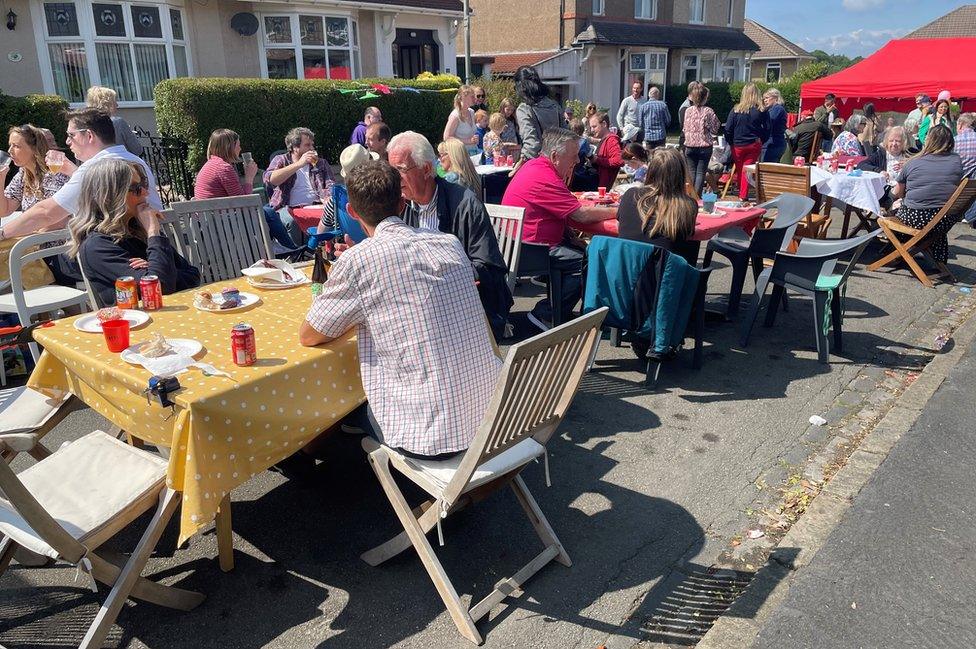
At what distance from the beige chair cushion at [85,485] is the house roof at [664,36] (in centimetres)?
2623

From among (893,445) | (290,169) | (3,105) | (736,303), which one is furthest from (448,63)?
(893,445)

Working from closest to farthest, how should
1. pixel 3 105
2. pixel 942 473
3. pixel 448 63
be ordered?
1. pixel 942 473
2. pixel 3 105
3. pixel 448 63

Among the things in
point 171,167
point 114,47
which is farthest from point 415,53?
point 171,167

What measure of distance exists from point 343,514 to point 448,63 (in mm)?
19355

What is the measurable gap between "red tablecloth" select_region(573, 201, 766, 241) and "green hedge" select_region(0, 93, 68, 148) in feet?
31.2

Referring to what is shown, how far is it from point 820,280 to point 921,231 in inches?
105

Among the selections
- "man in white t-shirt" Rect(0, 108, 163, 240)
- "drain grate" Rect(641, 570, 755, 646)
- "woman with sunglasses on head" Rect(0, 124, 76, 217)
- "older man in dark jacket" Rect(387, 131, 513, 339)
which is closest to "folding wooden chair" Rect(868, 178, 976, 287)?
"older man in dark jacket" Rect(387, 131, 513, 339)

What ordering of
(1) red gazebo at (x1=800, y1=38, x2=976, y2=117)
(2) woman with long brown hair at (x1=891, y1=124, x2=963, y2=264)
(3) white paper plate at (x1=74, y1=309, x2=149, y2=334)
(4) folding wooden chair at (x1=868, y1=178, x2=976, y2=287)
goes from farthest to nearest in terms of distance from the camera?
1. (1) red gazebo at (x1=800, y1=38, x2=976, y2=117)
2. (2) woman with long brown hair at (x1=891, y1=124, x2=963, y2=264)
3. (4) folding wooden chair at (x1=868, y1=178, x2=976, y2=287)
4. (3) white paper plate at (x1=74, y1=309, x2=149, y2=334)

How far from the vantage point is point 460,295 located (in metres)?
2.65

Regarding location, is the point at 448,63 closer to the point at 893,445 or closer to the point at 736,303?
the point at 736,303

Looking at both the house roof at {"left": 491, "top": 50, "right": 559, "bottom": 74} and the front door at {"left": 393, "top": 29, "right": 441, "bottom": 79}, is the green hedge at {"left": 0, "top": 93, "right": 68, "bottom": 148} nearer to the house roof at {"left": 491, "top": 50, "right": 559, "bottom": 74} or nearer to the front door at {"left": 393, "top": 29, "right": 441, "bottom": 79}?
the front door at {"left": 393, "top": 29, "right": 441, "bottom": 79}

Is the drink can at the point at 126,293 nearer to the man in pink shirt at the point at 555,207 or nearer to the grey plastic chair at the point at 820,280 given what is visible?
the man in pink shirt at the point at 555,207

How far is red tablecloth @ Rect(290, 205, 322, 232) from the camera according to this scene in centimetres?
653

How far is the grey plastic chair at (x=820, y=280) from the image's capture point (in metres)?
4.99
